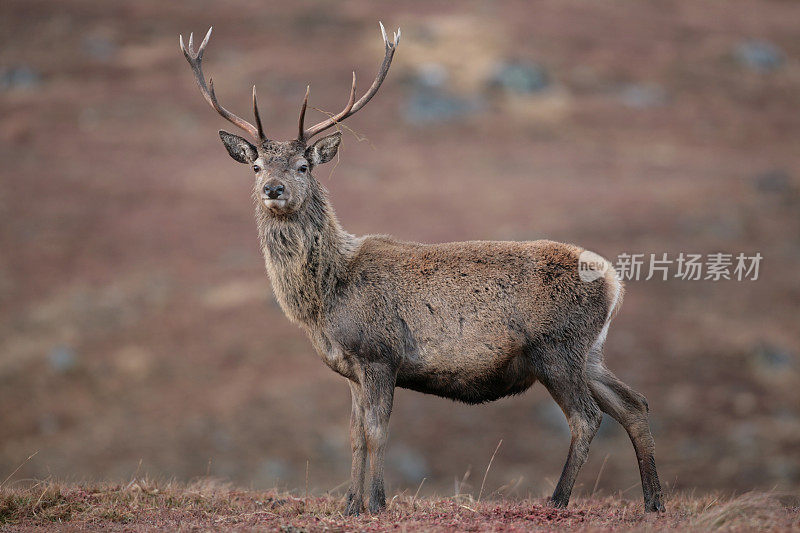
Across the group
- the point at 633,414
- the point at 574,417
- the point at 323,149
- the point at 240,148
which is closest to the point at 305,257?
the point at 323,149

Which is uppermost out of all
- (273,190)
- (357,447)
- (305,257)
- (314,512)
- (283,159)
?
(283,159)

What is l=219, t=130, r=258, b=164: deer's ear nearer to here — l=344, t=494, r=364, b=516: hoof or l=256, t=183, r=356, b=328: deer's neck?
l=256, t=183, r=356, b=328: deer's neck

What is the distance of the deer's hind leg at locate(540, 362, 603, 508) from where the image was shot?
27.3 ft

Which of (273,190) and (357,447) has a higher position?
(273,190)

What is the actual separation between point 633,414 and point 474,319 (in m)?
1.86

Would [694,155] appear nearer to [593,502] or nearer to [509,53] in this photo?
[509,53]

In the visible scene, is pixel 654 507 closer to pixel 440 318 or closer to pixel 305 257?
pixel 440 318

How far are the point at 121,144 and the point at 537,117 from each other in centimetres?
2018

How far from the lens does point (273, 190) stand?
8445mm

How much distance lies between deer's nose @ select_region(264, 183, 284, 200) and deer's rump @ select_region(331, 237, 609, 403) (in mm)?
1056

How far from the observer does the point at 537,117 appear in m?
44.4

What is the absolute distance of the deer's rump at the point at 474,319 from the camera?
332 inches

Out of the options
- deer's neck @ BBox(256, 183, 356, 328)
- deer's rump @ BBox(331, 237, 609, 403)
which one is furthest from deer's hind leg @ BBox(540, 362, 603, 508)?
deer's neck @ BBox(256, 183, 356, 328)

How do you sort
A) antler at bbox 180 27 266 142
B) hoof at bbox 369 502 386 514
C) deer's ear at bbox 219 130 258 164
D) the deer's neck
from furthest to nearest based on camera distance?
deer's ear at bbox 219 130 258 164 → antler at bbox 180 27 266 142 → the deer's neck → hoof at bbox 369 502 386 514
